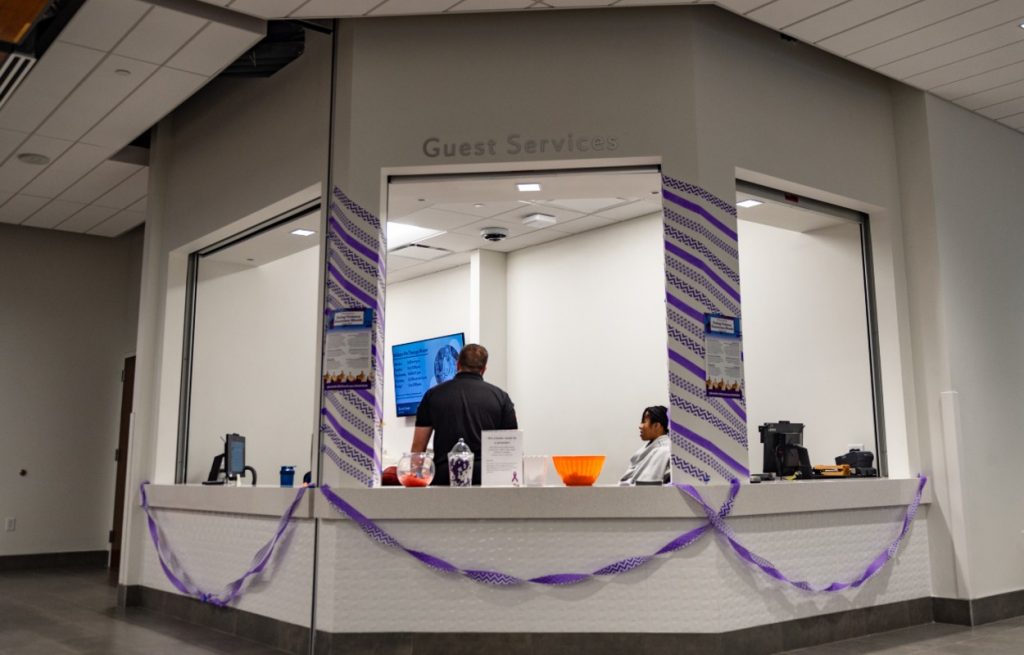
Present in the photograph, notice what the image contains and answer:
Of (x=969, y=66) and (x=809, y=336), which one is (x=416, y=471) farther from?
(x=969, y=66)

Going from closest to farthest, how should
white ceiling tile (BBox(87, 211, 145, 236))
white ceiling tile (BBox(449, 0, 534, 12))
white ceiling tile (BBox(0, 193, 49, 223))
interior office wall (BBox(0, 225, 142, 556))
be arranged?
white ceiling tile (BBox(449, 0, 534, 12)) < white ceiling tile (BBox(0, 193, 49, 223)) < white ceiling tile (BBox(87, 211, 145, 236)) < interior office wall (BBox(0, 225, 142, 556))

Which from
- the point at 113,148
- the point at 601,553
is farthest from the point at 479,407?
the point at 113,148

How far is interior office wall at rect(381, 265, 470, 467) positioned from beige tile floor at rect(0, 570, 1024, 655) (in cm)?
366

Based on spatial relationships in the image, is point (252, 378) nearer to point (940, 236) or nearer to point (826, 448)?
point (826, 448)

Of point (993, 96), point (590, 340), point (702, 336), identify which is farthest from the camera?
point (590, 340)

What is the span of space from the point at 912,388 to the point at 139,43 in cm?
533

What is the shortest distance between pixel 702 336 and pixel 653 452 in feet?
4.76

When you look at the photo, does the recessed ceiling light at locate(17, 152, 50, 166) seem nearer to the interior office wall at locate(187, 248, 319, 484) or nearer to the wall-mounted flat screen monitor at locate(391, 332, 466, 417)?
the interior office wall at locate(187, 248, 319, 484)

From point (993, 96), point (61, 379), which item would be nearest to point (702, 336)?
point (993, 96)

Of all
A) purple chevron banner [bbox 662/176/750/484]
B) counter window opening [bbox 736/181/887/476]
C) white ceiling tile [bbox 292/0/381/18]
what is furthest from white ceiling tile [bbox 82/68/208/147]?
counter window opening [bbox 736/181/887/476]

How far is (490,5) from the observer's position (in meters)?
4.59

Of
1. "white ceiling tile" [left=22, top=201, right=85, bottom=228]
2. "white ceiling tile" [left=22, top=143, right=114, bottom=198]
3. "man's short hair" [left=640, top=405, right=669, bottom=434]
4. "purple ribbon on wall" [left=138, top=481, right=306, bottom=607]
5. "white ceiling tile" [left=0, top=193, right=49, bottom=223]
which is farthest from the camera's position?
"white ceiling tile" [left=22, top=201, right=85, bottom=228]

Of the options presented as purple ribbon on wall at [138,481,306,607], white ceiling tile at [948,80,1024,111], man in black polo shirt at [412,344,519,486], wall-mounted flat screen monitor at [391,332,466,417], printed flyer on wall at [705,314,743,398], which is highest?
white ceiling tile at [948,80,1024,111]

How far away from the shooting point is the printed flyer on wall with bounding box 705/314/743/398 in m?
4.68
